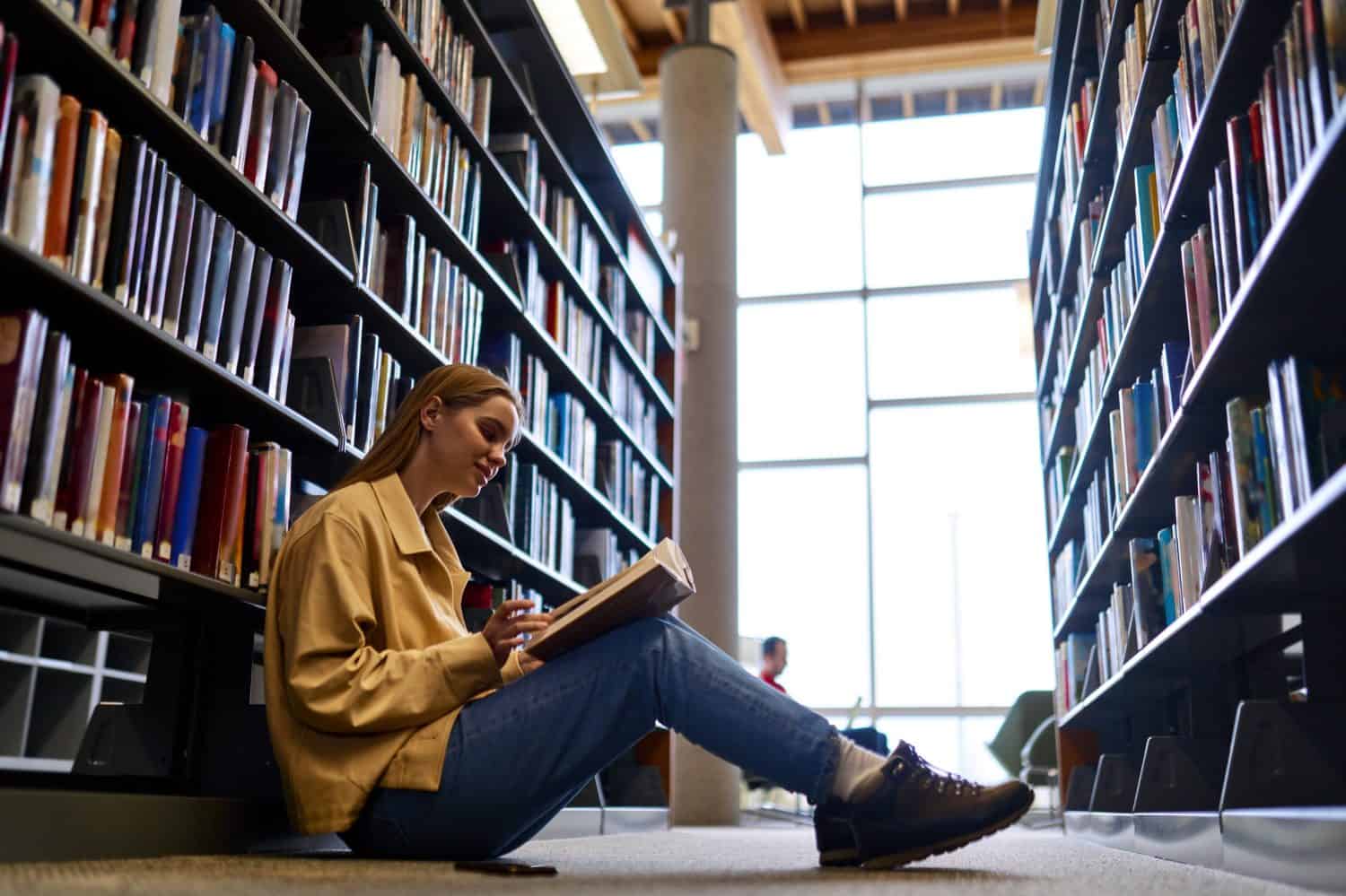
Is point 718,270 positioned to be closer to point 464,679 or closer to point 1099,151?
point 1099,151

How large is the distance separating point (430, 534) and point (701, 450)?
14.1 feet

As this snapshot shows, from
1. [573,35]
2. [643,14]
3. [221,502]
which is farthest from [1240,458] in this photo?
[643,14]

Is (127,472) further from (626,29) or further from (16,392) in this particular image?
(626,29)

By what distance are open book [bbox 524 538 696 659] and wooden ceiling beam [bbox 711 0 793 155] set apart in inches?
225

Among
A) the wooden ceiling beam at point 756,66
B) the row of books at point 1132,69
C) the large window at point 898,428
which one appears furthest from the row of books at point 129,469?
the large window at point 898,428

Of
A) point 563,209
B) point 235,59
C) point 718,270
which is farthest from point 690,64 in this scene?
point 235,59

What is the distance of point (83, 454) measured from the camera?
1.57m

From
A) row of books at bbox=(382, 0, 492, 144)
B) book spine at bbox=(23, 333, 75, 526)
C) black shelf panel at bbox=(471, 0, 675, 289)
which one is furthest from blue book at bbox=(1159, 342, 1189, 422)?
book spine at bbox=(23, 333, 75, 526)

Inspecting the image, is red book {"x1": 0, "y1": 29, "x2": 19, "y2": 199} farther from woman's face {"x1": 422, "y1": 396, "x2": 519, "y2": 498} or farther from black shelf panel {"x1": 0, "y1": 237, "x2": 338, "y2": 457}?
woman's face {"x1": 422, "y1": 396, "x2": 519, "y2": 498}

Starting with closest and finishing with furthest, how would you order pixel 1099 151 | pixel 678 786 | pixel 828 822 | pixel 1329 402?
pixel 1329 402
pixel 828 822
pixel 1099 151
pixel 678 786

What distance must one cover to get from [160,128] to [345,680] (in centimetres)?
82

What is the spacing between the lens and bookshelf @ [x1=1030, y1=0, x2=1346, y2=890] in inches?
58.5

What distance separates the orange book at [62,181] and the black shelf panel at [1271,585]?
1.45 meters

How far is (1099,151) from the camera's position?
10.6 ft
